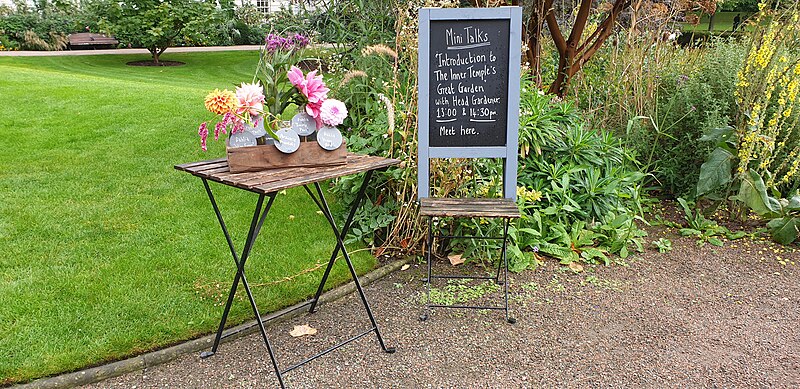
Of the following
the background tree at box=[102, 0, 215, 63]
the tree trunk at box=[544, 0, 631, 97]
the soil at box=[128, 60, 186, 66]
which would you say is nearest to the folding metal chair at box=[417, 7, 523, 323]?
the tree trunk at box=[544, 0, 631, 97]

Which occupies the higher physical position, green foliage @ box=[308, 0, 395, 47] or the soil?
green foliage @ box=[308, 0, 395, 47]

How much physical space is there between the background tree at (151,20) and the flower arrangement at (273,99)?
1297cm

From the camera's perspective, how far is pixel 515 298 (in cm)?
362

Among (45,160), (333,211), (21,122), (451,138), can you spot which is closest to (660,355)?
(451,138)

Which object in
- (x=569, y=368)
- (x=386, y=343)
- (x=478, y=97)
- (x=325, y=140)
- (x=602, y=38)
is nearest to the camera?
(x=325, y=140)

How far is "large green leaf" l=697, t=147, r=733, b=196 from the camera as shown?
4633 mm

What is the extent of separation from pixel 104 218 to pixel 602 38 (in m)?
4.69

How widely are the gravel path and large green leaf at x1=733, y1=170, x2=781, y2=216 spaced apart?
0.63 m

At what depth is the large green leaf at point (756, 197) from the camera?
4520 millimetres

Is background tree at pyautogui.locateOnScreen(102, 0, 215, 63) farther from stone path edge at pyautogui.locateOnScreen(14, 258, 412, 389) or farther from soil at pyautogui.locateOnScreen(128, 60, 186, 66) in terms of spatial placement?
stone path edge at pyautogui.locateOnScreen(14, 258, 412, 389)

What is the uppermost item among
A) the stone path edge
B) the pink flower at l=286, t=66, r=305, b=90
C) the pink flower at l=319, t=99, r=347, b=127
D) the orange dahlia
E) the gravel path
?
the pink flower at l=286, t=66, r=305, b=90

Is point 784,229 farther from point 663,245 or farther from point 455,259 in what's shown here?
point 455,259

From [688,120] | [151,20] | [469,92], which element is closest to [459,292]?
[469,92]

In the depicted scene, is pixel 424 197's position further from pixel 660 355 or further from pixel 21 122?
pixel 21 122
